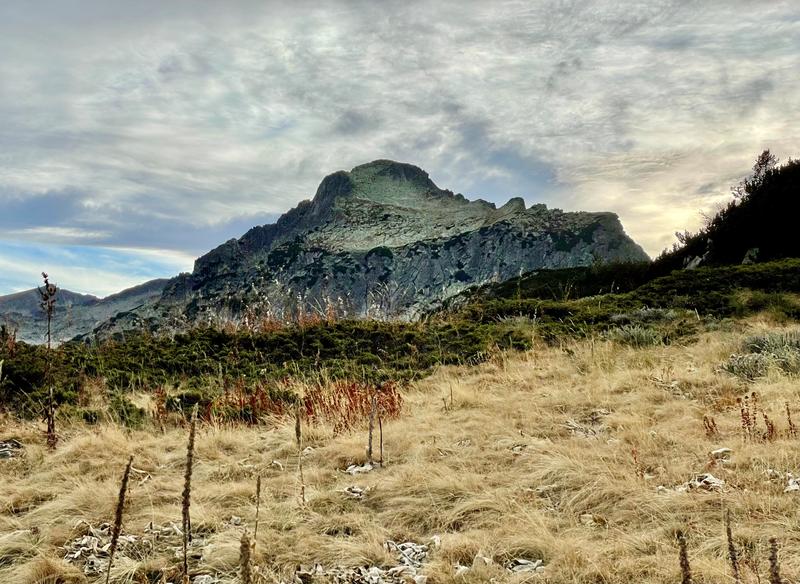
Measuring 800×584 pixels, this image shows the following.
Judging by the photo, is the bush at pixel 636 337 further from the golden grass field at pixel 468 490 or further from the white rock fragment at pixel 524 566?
the white rock fragment at pixel 524 566

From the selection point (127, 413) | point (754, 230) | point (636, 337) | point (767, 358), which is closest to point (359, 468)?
point (127, 413)

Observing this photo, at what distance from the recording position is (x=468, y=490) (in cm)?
443

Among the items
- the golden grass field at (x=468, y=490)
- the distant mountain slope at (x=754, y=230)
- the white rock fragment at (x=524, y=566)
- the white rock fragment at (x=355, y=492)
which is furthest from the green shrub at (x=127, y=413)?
the distant mountain slope at (x=754, y=230)

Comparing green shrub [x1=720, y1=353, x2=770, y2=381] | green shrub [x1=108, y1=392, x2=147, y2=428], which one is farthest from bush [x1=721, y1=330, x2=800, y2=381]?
green shrub [x1=108, y1=392, x2=147, y2=428]

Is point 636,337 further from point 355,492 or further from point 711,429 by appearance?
point 355,492

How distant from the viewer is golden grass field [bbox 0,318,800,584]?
3361mm

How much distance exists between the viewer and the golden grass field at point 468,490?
3.36 metres

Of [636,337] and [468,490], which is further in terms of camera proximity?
[636,337]

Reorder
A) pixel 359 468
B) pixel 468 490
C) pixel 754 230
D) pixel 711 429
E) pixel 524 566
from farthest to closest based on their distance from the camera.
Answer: pixel 754 230
pixel 359 468
pixel 711 429
pixel 468 490
pixel 524 566

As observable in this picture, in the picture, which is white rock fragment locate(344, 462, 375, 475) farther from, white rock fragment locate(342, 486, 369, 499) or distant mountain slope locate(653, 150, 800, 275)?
distant mountain slope locate(653, 150, 800, 275)

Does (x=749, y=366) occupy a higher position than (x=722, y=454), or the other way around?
(x=749, y=366)

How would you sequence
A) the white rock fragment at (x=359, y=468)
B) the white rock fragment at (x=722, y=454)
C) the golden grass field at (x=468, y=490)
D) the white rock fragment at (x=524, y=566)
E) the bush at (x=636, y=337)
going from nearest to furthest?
the white rock fragment at (x=524, y=566), the golden grass field at (x=468, y=490), the white rock fragment at (x=722, y=454), the white rock fragment at (x=359, y=468), the bush at (x=636, y=337)

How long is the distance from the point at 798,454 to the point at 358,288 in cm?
13868

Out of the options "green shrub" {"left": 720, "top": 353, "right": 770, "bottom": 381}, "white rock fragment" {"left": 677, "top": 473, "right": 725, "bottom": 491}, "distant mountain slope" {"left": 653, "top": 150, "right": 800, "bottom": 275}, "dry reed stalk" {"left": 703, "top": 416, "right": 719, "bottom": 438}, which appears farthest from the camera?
"distant mountain slope" {"left": 653, "top": 150, "right": 800, "bottom": 275}
